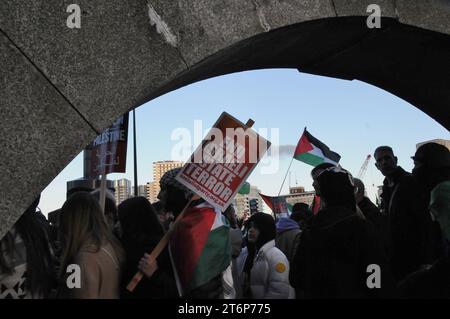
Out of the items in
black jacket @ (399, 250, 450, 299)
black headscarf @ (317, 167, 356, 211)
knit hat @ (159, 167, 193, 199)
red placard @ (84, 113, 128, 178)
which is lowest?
black jacket @ (399, 250, 450, 299)

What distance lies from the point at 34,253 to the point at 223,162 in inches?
65.7

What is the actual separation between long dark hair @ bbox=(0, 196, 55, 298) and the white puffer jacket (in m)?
2.73

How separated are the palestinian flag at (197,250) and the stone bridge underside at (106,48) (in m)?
1.08

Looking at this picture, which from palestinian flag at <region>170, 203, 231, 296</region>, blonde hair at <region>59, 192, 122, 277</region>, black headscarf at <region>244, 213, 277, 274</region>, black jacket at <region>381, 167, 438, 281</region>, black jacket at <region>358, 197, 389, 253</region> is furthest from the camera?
black headscarf at <region>244, 213, 277, 274</region>

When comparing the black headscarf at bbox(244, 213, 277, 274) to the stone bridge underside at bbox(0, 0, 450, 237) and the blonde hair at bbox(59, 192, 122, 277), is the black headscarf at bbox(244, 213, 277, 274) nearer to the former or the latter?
the stone bridge underside at bbox(0, 0, 450, 237)

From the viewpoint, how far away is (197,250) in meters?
4.64

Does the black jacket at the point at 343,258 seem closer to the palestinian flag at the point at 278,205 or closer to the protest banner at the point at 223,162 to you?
the protest banner at the point at 223,162

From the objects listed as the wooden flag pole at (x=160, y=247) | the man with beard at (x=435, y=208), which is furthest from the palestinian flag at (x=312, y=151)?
the wooden flag pole at (x=160, y=247)

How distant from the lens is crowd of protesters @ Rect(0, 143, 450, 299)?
3760 millimetres

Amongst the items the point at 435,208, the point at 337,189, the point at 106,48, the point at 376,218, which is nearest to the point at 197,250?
the point at 337,189

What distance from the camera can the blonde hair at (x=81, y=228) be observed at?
12.9 feet

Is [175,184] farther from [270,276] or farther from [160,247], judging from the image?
[270,276]

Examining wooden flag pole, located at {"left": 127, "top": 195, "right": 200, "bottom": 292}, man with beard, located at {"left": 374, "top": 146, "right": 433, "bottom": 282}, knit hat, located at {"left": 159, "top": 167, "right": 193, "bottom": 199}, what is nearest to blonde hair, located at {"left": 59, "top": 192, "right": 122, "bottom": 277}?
wooden flag pole, located at {"left": 127, "top": 195, "right": 200, "bottom": 292}
